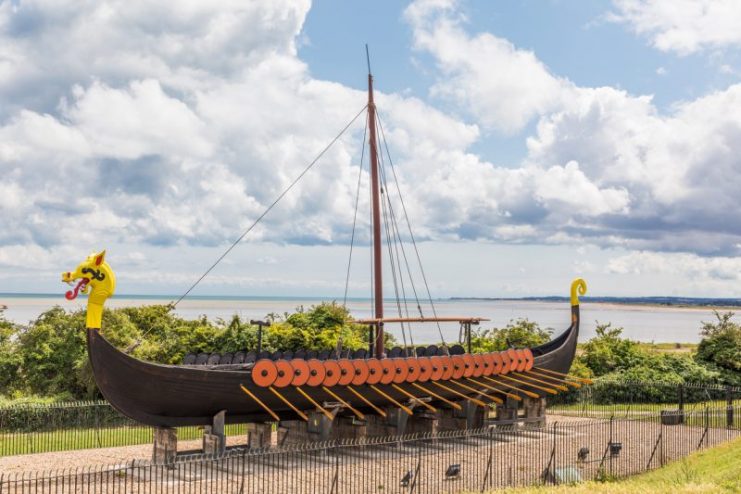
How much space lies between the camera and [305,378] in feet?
58.1

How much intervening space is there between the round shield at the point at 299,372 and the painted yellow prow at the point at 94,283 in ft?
14.0

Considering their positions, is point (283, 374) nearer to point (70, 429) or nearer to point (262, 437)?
point (262, 437)

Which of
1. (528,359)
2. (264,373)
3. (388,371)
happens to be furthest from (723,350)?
(264,373)

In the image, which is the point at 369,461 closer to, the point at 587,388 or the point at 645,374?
the point at 587,388

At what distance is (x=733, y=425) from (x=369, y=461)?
42.8 feet

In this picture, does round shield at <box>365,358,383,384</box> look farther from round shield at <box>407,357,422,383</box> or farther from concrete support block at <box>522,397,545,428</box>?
concrete support block at <box>522,397,545,428</box>

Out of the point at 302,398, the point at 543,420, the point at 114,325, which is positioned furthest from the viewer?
the point at 114,325

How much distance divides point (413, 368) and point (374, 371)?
3.97 ft

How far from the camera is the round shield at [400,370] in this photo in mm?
19359

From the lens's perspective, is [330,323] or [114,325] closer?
[114,325]

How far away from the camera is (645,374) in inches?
1256

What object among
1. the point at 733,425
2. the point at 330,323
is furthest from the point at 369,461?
the point at 330,323

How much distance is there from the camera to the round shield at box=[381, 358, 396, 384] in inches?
754

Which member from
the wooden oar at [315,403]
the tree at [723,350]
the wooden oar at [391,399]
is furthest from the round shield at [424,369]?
the tree at [723,350]
